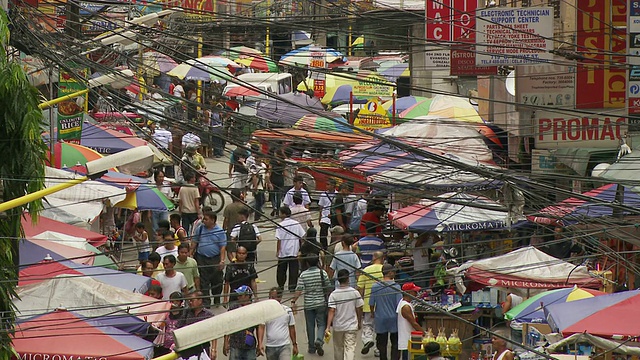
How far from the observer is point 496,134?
858 inches

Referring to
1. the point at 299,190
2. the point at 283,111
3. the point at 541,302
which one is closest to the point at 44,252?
the point at 541,302

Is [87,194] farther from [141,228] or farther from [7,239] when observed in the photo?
[7,239]

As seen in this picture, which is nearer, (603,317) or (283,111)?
(603,317)

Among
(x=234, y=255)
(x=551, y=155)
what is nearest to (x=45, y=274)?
(x=234, y=255)

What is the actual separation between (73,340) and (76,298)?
114 centimetres

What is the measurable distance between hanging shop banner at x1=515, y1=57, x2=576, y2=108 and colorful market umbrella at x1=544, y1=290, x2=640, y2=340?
246 inches

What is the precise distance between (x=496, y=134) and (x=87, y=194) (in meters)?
8.04

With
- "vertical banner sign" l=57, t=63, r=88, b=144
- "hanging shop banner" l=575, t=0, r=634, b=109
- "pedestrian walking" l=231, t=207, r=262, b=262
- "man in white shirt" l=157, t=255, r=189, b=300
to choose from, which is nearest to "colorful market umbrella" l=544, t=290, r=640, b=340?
"man in white shirt" l=157, t=255, r=189, b=300

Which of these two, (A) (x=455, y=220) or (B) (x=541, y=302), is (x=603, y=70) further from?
(B) (x=541, y=302)

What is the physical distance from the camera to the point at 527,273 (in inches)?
559

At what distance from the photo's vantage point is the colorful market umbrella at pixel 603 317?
11.0 metres

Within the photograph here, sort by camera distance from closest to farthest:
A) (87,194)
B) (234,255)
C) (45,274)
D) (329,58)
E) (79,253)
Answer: (45,274) → (79,253) → (234,255) → (87,194) → (329,58)

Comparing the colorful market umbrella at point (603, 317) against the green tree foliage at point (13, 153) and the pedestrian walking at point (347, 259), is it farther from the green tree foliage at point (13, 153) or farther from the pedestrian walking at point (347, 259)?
the green tree foliage at point (13, 153)

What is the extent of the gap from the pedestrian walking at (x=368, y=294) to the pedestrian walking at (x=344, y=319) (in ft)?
0.96
